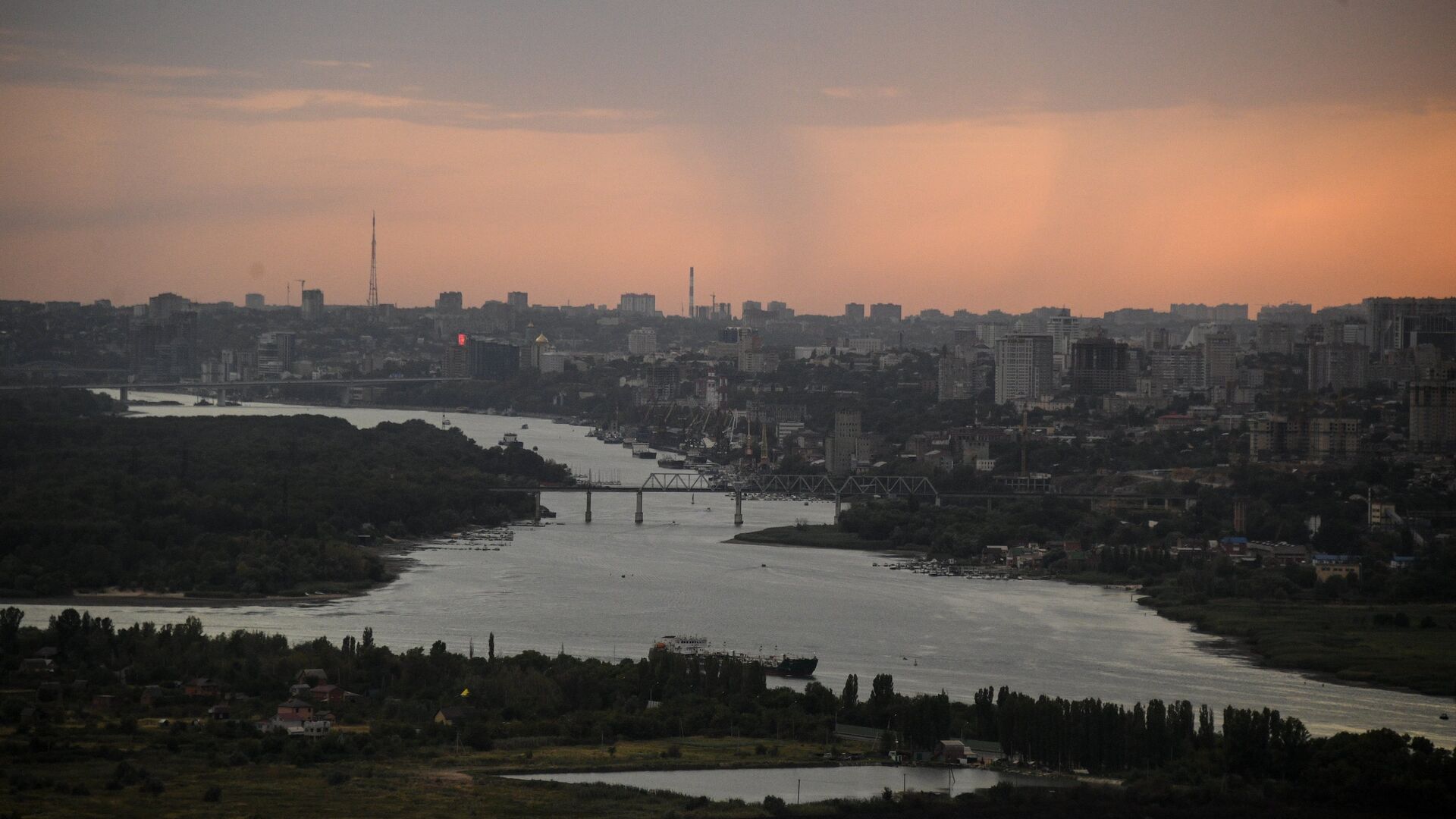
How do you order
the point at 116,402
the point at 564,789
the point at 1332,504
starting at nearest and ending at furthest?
the point at 564,789 → the point at 1332,504 → the point at 116,402

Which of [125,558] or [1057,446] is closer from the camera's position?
[125,558]

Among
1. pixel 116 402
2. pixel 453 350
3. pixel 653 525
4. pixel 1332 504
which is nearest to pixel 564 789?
pixel 653 525

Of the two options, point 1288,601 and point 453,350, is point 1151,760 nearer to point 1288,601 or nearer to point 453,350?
point 1288,601

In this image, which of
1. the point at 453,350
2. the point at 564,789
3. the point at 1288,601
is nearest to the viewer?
the point at 564,789

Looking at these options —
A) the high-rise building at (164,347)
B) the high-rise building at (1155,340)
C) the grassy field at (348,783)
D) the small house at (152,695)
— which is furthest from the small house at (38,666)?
the high-rise building at (164,347)

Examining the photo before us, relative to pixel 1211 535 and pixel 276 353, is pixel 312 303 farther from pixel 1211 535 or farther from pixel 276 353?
pixel 1211 535

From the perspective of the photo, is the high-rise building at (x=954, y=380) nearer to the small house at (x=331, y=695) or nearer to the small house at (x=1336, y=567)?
→ the small house at (x=1336, y=567)

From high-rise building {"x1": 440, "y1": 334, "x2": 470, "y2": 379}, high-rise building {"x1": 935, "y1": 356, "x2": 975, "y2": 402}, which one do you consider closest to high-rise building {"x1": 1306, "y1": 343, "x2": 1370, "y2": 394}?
high-rise building {"x1": 935, "y1": 356, "x2": 975, "y2": 402}
